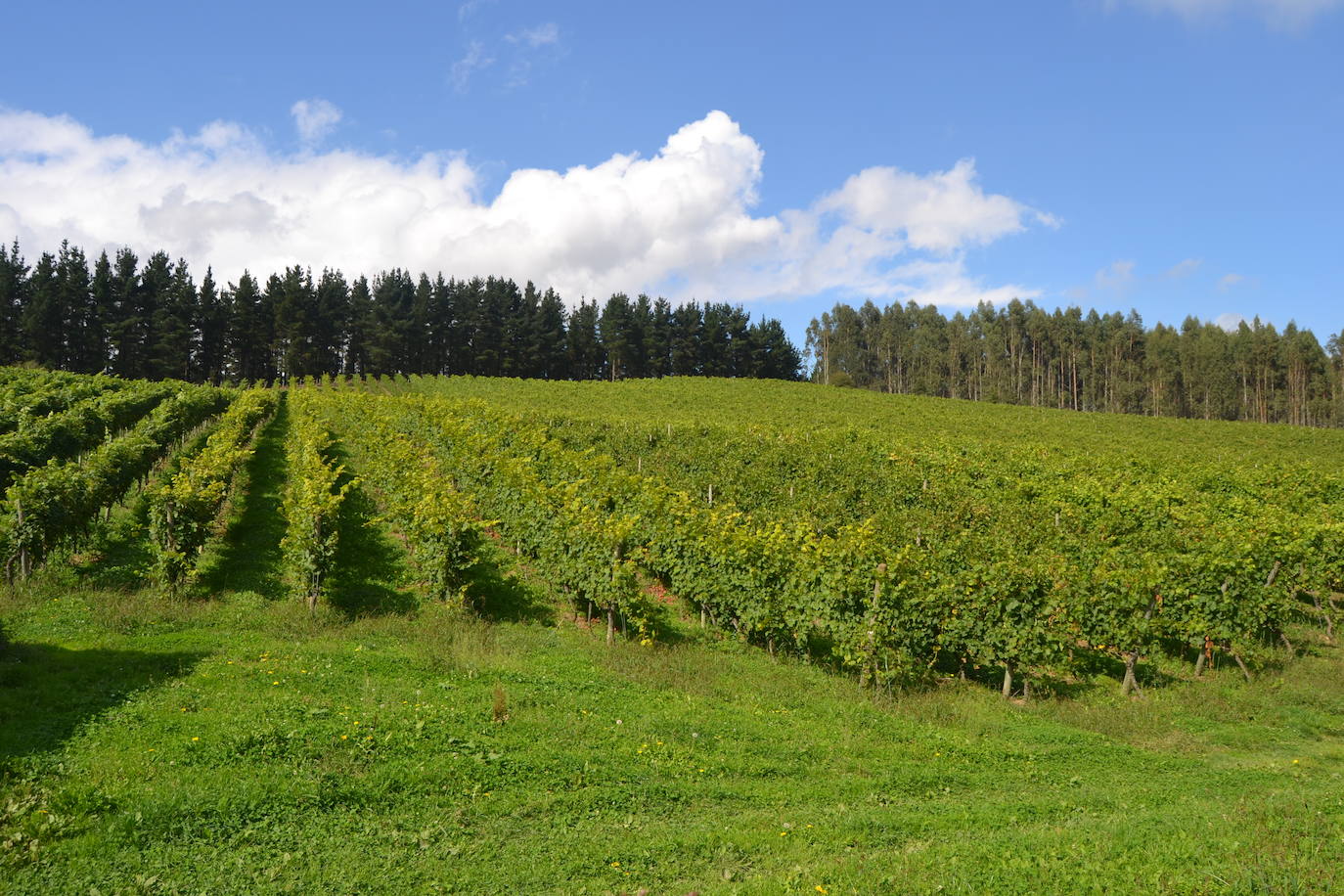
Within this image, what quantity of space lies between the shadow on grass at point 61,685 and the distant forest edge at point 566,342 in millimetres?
71968

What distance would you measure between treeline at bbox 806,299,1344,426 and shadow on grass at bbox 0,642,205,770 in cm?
8702

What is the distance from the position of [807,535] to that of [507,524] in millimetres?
8931

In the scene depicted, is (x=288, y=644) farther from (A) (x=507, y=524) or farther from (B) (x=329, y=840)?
(A) (x=507, y=524)

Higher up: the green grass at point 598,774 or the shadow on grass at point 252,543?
the shadow on grass at point 252,543

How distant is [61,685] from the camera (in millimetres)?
10094

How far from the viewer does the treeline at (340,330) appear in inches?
2699

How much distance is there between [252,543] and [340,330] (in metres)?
73.0

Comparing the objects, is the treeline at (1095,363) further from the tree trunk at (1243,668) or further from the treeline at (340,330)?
the tree trunk at (1243,668)

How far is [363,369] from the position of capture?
87000 mm

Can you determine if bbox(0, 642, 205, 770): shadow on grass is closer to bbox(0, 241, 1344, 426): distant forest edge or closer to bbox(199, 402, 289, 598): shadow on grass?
bbox(199, 402, 289, 598): shadow on grass

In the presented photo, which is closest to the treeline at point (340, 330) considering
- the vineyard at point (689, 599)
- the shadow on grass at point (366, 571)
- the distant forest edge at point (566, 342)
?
the distant forest edge at point (566, 342)

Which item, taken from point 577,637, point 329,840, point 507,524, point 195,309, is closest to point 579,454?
point 507,524

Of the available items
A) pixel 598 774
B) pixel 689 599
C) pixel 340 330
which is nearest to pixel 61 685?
pixel 598 774

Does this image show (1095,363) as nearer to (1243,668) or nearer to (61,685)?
(1243,668)
